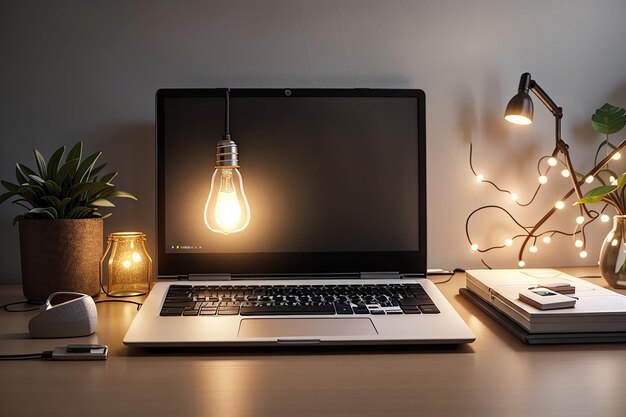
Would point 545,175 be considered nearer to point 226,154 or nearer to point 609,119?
point 609,119

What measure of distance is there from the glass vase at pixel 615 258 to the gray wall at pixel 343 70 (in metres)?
0.19

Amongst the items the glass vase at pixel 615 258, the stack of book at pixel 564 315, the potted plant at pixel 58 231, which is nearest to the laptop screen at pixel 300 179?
the potted plant at pixel 58 231

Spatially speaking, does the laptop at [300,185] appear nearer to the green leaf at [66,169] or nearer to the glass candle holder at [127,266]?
the glass candle holder at [127,266]

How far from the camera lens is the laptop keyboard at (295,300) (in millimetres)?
869

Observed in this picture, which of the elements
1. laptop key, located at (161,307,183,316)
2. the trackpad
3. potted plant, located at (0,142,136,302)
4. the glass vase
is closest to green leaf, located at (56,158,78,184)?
potted plant, located at (0,142,136,302)

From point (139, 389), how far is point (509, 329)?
508 millimetres

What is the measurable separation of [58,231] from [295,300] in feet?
1.46

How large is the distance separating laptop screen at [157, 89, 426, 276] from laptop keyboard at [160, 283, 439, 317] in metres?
0.10

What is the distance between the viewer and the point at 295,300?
Answer: 0.93 metres

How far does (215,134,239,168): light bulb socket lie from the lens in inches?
40.6

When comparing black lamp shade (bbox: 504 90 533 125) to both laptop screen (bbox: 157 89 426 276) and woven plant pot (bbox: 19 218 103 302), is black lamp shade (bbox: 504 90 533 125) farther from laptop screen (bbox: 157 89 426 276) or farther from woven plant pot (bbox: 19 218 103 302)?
woven plant pot (bbox: 19 218 103 302)

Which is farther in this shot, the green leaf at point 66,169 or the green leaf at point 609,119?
the green leaf at point 609,119

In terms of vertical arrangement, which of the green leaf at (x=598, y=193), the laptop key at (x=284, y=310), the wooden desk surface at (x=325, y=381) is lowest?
the wooden desk surface at (x=325, y=381)

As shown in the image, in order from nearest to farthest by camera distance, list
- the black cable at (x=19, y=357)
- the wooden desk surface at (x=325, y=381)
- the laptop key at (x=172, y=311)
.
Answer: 1. the wooden desk surface at (x=325, y=381)
2. the black cable at (x=19, y=357)
3. the laptop key at (x=172, y=311)
